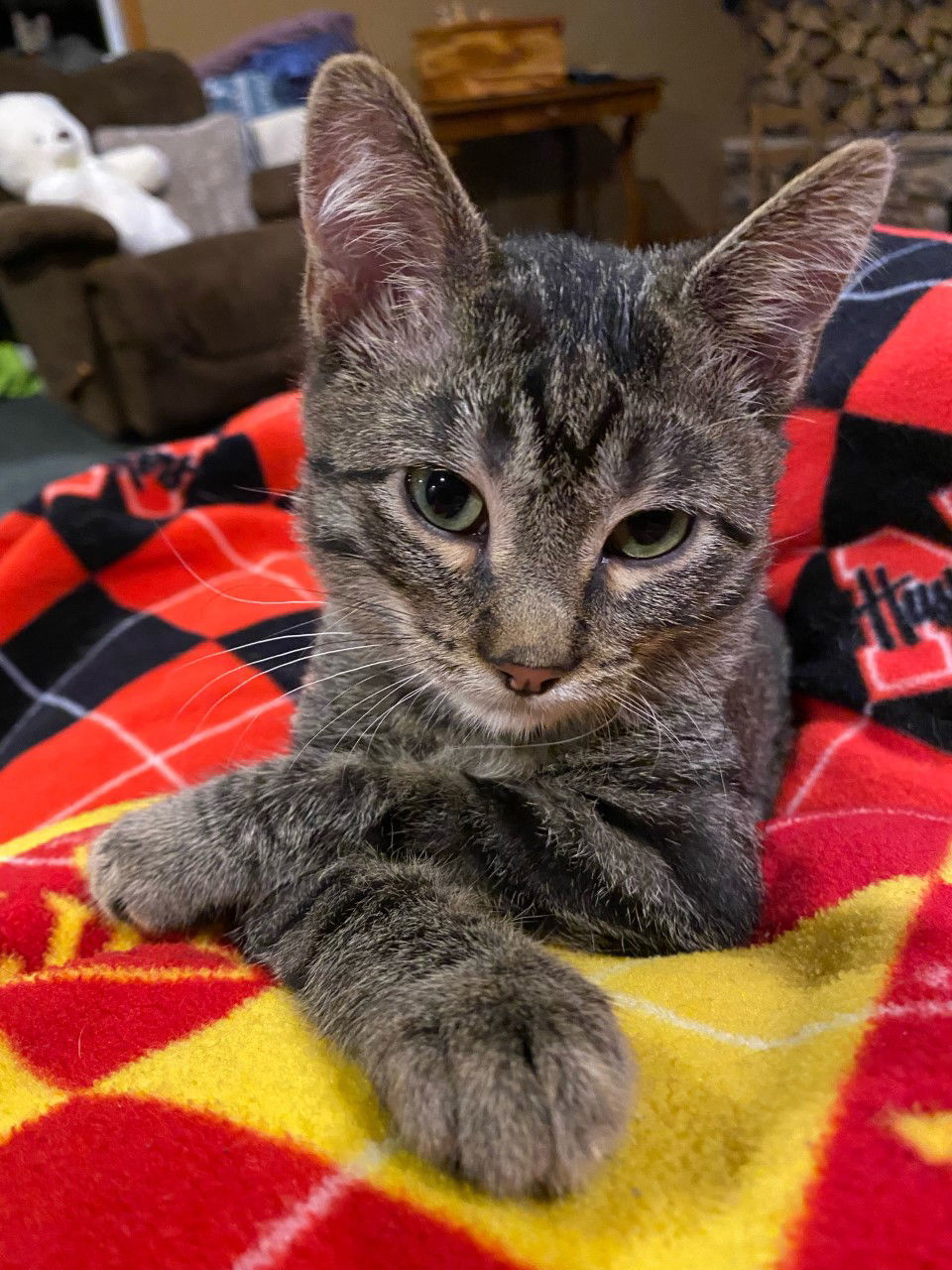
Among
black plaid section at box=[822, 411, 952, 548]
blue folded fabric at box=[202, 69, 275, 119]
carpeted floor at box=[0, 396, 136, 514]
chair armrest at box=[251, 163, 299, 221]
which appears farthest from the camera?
blue folded fabric at box=[202, 69, 275, 119]

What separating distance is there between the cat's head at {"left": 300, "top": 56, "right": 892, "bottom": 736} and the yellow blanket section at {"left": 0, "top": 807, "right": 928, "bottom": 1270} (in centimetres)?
30

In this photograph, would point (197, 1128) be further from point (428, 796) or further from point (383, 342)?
point (383, 342)

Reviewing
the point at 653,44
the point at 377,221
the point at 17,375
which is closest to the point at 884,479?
the point at 377,221

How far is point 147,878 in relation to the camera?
967 mm

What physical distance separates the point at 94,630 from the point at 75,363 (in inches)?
86.8

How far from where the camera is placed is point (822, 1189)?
23.3 inches

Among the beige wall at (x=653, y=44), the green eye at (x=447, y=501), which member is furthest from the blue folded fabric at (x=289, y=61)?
the green eye at (x=447, y=501)

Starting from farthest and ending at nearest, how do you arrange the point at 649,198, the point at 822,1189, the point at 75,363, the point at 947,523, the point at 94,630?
the point at 649,198
the point at 75,363
the point at 94,630
the point at 947,523
the point at 822,1189

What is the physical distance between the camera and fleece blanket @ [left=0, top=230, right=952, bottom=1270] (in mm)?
606

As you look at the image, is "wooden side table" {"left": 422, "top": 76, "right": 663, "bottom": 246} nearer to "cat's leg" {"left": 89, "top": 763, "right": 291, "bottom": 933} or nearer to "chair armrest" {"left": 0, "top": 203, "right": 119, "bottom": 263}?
"chair armrest" {"left": 0, "top": 203, "right": 119, "bottom": 263}

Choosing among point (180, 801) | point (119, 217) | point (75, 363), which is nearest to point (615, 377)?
point (180, 801)

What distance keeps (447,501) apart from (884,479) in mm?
809

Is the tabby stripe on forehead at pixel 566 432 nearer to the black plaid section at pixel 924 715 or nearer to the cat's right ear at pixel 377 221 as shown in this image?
the cat's right ear at pixel 377 221

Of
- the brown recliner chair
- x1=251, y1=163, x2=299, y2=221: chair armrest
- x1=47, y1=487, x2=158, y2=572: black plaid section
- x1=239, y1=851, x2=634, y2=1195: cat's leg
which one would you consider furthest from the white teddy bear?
x1=239, y1=851, x2=634, y2=1195: cat's leg
